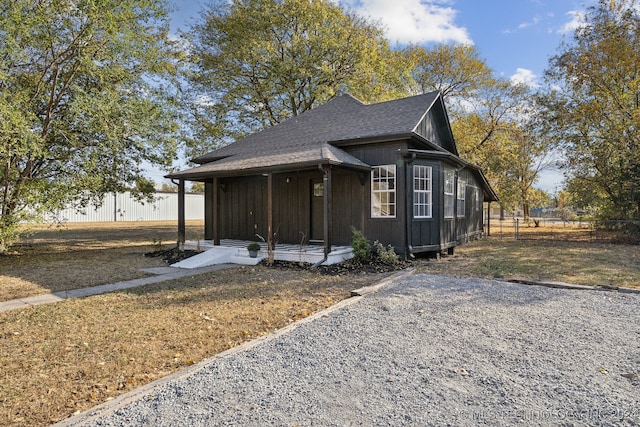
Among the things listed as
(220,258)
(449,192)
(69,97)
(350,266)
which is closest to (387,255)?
(350,266)

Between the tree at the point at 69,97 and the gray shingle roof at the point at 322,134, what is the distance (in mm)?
2298

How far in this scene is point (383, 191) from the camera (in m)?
9.90

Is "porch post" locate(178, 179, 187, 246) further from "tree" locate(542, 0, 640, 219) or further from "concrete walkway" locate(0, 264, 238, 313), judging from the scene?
"tree" locate(542, 0, 640, 219)

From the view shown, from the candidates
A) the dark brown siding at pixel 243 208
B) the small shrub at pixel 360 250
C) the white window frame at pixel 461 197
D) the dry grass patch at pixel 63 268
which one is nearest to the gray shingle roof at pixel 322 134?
the dark brown siding at pixel 243 208

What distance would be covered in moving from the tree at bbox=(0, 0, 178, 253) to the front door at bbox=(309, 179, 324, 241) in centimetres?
546

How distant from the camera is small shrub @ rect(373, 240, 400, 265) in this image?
8781 millimetres

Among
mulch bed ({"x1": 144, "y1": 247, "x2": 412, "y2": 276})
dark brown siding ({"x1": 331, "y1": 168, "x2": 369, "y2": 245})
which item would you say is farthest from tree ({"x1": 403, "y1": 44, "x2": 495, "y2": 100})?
mulch bed ({"x1": 144, "y1": 247, "x2": 412, "y2": 276})

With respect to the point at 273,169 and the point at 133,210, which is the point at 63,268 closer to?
the point at 273,169

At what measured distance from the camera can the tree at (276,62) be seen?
18.0m

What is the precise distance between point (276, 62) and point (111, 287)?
1443 cm

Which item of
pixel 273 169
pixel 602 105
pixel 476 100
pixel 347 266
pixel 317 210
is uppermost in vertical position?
pixel 476 100

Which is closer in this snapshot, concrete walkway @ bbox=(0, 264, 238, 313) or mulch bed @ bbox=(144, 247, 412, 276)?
concrete walkway @ bbox=(0, 264, 238, 313)

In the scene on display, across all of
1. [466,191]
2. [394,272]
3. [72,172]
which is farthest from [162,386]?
[466,191]

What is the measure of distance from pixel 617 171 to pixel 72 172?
2087cm
